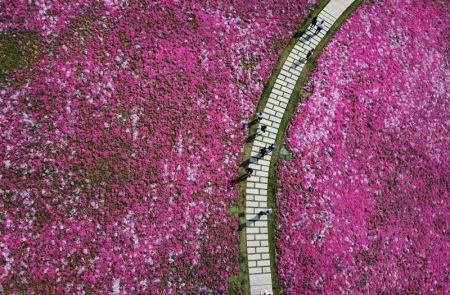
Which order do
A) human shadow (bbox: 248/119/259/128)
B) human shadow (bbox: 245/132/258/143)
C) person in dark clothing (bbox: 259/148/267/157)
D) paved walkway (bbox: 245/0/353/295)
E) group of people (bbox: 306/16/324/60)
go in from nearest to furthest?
1. paved walkway (bbox: 245/0/353/295)
2. person in dark clothing (bbox: 259/148/267/157)
3. human shadow (bbox: 245/132/258/143)
4. human shadow (bbox: 248/119/259/128)
5. group of people (bbox: 306/16/324/60)

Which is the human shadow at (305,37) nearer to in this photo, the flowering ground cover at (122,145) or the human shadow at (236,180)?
the flowering ground cover at (122,145)

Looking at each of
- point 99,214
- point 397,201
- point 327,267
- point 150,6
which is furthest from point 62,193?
point 397,201

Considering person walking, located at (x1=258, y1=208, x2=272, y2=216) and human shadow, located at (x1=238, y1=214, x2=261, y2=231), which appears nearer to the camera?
person walking, located at (x1=258, y1=208, x2=272, y2=216)

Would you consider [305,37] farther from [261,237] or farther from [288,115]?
[261,237]

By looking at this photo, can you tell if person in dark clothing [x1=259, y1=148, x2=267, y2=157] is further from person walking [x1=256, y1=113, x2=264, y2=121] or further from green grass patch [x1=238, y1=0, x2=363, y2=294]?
person walking [x1=256, y1=113, x2=264, y2=121]

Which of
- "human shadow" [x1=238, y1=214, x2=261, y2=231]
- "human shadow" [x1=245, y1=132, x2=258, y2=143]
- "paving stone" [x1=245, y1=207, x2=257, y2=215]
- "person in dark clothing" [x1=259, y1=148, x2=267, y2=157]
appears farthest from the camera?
"human shadow" [x1=245, y1=132, x2=258, y2=143]

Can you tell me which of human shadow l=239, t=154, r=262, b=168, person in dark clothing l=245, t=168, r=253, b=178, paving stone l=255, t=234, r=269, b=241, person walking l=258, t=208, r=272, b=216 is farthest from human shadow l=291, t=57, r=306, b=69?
paving stone l=255, t=234, r=269, b=241

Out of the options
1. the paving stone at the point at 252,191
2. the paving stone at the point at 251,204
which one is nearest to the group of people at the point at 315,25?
the paving stone at the point at 252,191
